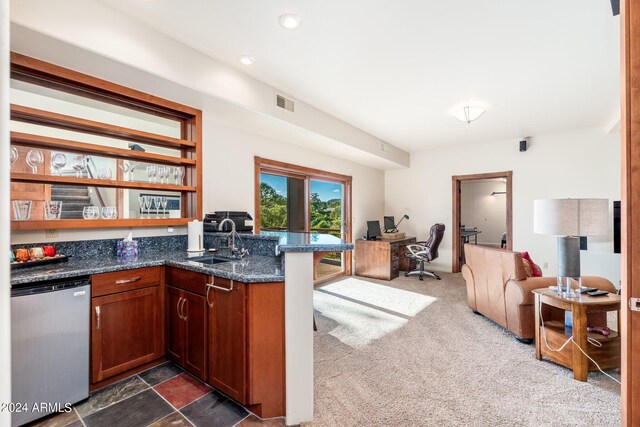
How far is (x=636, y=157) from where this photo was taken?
0.90 m

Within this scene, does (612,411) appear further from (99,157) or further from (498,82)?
(99,157)

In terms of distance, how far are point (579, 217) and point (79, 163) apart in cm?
399

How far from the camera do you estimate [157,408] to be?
6.00 ft

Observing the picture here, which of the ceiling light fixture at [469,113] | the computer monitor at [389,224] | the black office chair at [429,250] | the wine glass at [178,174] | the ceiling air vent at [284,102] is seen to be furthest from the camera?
the computer monitor at [389,224]

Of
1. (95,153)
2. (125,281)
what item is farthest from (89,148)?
(125,281)

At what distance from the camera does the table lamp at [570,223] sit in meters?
2.21

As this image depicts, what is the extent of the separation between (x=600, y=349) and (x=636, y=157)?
209 centimetres

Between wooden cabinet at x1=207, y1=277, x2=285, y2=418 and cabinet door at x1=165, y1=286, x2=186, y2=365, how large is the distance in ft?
1.93

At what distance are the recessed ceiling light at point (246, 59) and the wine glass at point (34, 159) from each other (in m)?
1.73

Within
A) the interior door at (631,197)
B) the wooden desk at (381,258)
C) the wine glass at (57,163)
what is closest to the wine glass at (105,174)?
the wine glass at (57,163)

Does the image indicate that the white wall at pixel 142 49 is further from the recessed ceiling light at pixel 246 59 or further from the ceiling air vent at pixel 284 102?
the recessed ceiling light at pixel 246 59

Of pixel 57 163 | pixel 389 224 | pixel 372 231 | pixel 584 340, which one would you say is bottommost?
pixel 584 340

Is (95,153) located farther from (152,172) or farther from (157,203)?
(157,203)

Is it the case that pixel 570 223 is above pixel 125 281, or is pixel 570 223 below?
above
